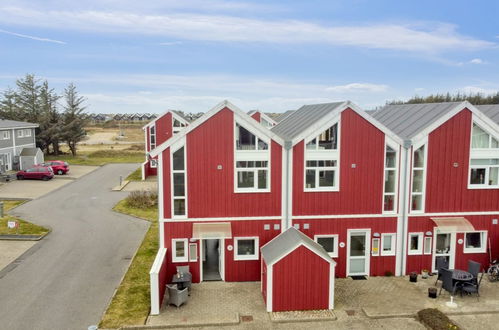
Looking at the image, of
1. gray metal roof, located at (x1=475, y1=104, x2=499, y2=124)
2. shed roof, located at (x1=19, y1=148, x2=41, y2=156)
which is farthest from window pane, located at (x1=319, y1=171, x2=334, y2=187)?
shed roof, located at (x1=19, y1=148, x2=41, y2=156)

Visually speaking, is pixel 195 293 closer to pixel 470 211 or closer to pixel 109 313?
pixel 109 313

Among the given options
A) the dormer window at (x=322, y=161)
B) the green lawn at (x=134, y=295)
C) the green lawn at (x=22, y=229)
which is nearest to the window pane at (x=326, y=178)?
the dormer window at (x=322, y=161)

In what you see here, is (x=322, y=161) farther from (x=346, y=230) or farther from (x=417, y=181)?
(x=417, y=181)

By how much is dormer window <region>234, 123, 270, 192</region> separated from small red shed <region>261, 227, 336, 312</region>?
3246 mm

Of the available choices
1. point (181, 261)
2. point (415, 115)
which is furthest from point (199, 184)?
point (415, 115)

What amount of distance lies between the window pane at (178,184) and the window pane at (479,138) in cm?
1205

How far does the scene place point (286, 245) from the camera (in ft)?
52.6

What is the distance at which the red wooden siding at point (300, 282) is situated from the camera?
15.4 metres

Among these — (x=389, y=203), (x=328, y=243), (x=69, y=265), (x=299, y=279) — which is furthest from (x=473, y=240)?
(x=69, y=265)

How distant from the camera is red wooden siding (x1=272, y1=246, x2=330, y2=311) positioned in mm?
15430

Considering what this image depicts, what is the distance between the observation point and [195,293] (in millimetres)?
16797

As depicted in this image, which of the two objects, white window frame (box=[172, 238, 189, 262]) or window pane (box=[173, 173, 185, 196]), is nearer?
window pane (box=[173, 173, 185, 196])

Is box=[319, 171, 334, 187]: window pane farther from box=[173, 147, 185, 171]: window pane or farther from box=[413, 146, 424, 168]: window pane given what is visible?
box=[173, 147, 185, 171]: window pane

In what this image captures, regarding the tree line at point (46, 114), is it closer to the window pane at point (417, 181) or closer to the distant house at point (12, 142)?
the distant house at point (12, 142)
